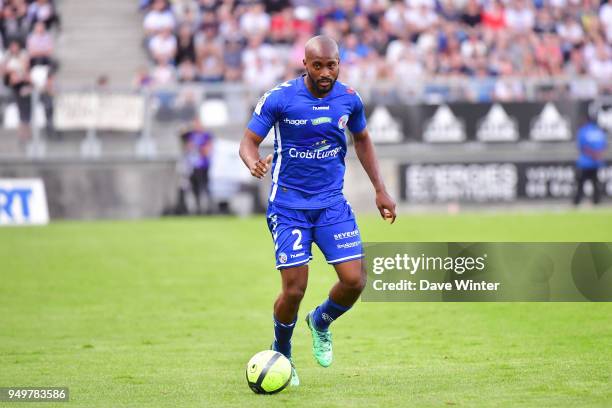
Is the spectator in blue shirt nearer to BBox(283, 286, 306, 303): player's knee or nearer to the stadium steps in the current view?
the stadium steps

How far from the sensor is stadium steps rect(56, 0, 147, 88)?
29594 millimetres

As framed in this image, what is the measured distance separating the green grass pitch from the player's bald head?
7.64 ft

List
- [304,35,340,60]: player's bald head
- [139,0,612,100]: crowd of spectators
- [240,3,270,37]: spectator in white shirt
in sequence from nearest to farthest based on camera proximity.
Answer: [304,35,340,60]: player's bald head
[139,0,612,100]: crowd of spectators
[240,3,270,37]: spectator in white shirt

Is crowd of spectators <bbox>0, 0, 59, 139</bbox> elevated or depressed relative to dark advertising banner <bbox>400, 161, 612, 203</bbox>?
elevated

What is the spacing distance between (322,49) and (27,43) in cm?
2147

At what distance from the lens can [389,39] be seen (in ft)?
94.8

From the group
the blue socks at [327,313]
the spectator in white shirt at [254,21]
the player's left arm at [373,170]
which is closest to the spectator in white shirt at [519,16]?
the spectator in white shirt at [254,21]

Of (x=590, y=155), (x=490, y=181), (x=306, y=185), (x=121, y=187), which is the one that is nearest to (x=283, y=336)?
(x=306, y=185)

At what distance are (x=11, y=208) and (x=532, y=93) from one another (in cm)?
1133

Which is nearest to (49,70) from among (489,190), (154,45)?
(154,45)

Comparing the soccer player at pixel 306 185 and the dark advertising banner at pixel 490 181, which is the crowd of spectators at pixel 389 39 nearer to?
the dark advertising banner at pixel 490 181

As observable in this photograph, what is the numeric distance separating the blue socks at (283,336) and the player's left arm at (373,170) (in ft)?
3.50

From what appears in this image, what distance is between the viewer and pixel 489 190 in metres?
26.3

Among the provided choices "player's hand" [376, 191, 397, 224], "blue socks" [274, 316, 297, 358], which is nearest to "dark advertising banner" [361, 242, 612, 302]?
"player's hand" [376, 191, 397, 224]
